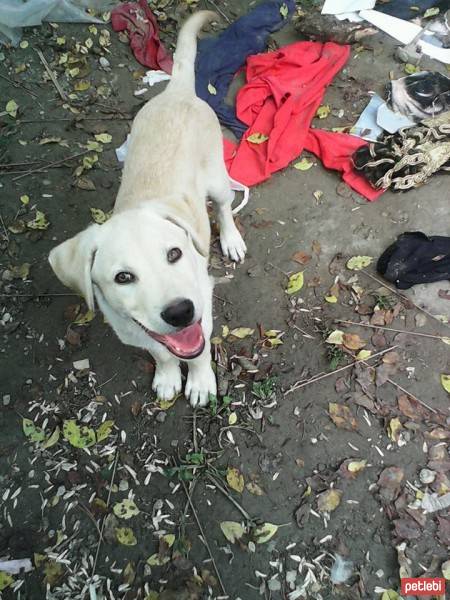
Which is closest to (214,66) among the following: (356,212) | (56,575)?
(356,212)

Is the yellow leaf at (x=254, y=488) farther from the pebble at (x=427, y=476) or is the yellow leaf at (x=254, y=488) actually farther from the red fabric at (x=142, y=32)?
the red fabric at (x=142, y=32)

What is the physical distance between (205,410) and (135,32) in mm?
5099

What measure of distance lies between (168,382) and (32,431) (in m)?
1.18

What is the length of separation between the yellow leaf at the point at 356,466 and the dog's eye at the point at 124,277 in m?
2.12

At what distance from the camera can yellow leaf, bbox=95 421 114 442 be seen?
12.1ft

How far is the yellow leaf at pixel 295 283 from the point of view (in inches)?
167

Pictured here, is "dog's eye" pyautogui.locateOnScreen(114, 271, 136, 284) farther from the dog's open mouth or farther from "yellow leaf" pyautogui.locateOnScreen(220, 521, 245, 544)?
"yellow leaf" pyautogui.locateOnScreen(220, 521, 245, 544)

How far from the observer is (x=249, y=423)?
3.63m

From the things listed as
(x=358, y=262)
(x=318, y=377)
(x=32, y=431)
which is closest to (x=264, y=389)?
(x=318, y=377)

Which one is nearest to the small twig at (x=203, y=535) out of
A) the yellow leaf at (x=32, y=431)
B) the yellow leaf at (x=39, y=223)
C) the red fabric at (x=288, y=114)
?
the yellow leaf at (x=32, y=431)

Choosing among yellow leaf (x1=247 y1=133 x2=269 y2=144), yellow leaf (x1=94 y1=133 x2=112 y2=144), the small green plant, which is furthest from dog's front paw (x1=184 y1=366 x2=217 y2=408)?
yellow leaf (x1=94 y1=133 x2=112 y2=144)

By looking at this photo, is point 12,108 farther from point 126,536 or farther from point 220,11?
point 126,536

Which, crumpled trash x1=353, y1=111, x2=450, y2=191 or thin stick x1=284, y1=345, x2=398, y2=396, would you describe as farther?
crumpled trash x1=353, y1=111, x2=450, y2=191

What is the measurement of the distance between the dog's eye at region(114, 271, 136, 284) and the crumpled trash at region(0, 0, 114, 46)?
515cm
